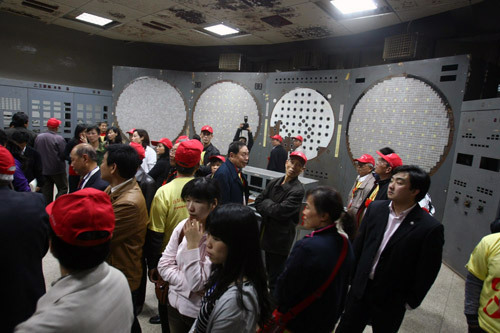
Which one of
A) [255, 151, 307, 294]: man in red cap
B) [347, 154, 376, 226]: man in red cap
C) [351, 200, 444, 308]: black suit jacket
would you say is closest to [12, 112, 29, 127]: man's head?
[255, 151, 307, 294]: man in red cap

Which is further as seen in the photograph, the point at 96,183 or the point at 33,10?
the point at 33,10

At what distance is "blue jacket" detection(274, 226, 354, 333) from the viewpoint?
127 centimetres

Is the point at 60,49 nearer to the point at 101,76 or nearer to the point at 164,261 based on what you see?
the point at 101,76

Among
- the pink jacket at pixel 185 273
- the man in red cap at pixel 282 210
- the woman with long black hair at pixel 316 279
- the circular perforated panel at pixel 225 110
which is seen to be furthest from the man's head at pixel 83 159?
the circular perforated panel at pixel 225 110

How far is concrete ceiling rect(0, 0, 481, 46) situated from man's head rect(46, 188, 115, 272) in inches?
155

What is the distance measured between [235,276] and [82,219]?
0.50 metres

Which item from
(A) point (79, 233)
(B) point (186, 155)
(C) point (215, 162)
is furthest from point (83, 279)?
(C) point (215, 162)

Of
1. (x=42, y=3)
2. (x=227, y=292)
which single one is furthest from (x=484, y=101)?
(x=42, y=3)

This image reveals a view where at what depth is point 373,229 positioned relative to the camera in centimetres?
180

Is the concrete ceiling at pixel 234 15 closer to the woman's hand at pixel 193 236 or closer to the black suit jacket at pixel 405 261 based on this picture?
the black suit jacket at pixel 405 261

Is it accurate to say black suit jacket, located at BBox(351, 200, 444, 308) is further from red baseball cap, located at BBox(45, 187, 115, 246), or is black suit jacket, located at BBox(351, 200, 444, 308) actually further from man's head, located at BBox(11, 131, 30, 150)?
man's head, located at BBox(11, 131, 30, 150)

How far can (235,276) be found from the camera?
3.15ft

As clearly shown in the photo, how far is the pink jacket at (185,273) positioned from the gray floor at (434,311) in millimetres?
1101

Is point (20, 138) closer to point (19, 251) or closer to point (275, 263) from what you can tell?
point (19, 251)
